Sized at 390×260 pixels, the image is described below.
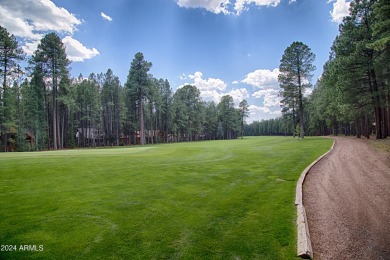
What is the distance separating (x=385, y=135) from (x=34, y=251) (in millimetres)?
33456

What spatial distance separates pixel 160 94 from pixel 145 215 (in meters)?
62.5

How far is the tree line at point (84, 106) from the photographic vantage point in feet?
116

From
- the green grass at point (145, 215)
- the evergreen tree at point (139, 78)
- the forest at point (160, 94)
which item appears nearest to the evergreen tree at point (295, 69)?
the forest at point (160, 94)

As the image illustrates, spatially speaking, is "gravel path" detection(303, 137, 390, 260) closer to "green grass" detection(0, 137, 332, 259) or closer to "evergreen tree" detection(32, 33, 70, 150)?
"green grass" detection(0, 137, 332, 259)

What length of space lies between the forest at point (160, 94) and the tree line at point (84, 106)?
16cm

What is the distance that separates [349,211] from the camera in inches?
258

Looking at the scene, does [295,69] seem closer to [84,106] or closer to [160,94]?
[160,94]

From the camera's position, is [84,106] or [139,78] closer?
[139,78]

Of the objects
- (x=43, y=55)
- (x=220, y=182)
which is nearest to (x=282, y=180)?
(x=220, y=182)

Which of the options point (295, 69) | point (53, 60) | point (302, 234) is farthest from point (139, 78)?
point (302, 234)

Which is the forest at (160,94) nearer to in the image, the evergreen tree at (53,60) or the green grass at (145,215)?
the evergreen tree at (53,60)

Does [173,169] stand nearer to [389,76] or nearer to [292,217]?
[292,217]

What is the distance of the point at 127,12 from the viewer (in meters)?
23.4

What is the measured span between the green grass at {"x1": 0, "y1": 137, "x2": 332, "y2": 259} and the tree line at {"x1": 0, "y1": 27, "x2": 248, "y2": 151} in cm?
3093
